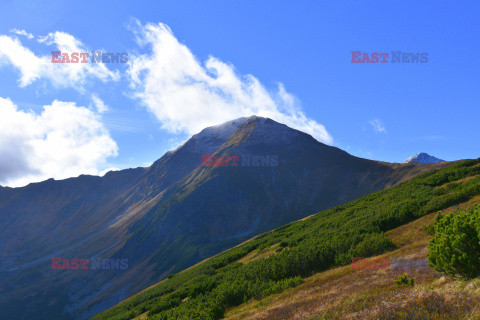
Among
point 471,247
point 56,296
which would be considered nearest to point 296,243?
point 471,247

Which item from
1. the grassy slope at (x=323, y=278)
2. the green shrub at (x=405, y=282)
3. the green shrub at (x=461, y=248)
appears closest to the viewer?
the green shrub at (x=461, y=248)

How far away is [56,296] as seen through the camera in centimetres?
13112

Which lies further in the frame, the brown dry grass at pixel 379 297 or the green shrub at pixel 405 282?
the green shrub at pixel 405 282

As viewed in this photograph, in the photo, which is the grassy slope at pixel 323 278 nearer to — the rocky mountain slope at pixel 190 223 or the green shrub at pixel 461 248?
the green shrub at pixel 461 248

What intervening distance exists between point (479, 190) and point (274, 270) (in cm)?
1797

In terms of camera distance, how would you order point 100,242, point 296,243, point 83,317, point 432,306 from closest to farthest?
point 432,306
point 296,243
point 83,317
point 100,242

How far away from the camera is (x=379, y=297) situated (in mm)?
9648

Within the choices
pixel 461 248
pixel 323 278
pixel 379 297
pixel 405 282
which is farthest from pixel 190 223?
pixel 461 248

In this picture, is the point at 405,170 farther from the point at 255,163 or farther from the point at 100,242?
the point at 100,242

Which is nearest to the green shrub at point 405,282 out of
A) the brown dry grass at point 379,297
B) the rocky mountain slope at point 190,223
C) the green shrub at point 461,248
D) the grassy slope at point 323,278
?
the brown dry grass at point 379,297

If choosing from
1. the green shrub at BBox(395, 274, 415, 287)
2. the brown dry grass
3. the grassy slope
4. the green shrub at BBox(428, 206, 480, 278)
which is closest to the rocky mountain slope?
the grassy slope

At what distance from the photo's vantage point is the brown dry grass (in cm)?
756

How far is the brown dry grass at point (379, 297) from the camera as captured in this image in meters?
7.56

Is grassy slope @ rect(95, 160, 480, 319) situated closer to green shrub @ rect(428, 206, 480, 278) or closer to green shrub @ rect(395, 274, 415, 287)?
green shrub @ rect(395, 274, 415, 287)
